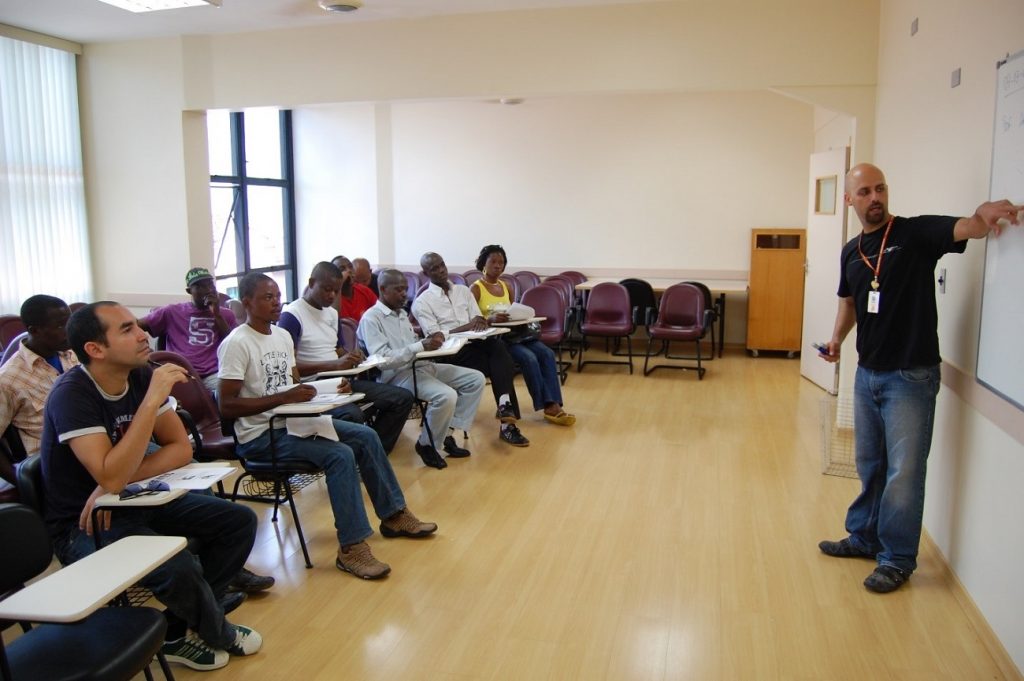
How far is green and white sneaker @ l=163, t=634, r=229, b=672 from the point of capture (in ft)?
9.43

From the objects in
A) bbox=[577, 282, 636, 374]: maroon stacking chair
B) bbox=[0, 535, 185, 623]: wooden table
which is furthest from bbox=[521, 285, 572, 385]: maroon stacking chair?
bbox=[0, 535, 185, 623]: wooden table

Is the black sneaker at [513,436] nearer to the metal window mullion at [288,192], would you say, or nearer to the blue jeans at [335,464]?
the blue jeans at [335,464]

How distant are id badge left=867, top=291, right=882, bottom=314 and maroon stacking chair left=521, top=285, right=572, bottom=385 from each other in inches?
177

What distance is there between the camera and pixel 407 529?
4.04 metres

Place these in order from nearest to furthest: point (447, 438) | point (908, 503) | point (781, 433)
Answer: point (908, 503), point (447, 438), point (781, 433)

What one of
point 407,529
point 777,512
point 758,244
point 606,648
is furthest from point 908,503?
point 758,244

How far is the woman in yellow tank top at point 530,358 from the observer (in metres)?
6.27

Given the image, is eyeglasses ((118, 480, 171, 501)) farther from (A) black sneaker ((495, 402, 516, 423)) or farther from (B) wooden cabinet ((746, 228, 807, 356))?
(B) wooden cabinet ((746, 228, 807, 356))

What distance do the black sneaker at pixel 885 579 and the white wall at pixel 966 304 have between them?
235mm

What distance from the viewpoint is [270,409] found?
11.9ft

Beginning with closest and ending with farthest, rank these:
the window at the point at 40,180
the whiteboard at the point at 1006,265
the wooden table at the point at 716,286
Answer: the whiteboard at the point at 1006,265 < the window at the point at 40,180 < the wooden table at the point at 716,286

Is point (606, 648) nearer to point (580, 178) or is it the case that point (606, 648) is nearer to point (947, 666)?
point (947, 666)

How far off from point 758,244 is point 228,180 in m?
6.41

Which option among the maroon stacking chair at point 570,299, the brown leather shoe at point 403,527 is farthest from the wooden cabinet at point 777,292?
the brown leather shoe at point 403,527
